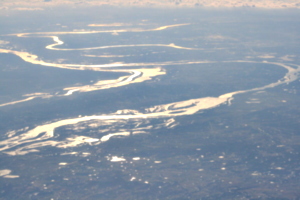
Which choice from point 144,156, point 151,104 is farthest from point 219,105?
point 144,156

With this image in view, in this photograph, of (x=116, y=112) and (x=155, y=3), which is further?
(x=155, y=3)

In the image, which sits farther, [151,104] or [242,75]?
[242,75]

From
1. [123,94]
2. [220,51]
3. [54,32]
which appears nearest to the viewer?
[123,94]

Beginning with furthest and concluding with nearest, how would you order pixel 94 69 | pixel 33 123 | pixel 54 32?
1. pixel 54 32
2. pixel 94 69
3. pixel 33 123

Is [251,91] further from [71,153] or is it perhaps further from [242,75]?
[71,153]

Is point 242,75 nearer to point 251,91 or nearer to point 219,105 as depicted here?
point 251,91

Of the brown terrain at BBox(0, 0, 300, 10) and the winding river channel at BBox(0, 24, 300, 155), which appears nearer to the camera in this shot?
the winding river channel at BBox(0, 24, 300, 155)

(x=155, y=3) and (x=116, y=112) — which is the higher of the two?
(x=116, y=112)

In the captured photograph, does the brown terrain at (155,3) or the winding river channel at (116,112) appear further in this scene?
the brown terrain at (155,3)
